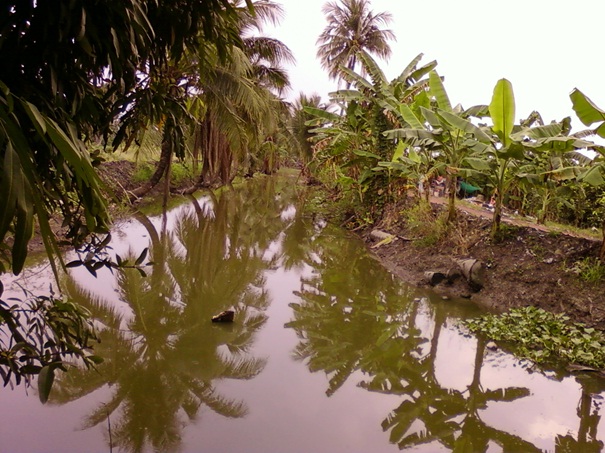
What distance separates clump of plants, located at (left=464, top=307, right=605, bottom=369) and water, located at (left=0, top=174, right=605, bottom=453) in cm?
25

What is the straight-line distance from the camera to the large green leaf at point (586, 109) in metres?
5.11

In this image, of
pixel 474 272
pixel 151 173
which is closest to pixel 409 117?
pixel 474 272

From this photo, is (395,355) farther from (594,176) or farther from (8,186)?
(8,186)

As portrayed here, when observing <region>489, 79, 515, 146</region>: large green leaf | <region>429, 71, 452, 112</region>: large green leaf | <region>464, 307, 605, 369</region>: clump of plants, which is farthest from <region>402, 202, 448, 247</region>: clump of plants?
<region>464, 307, 605, 369</region>: clump of plants

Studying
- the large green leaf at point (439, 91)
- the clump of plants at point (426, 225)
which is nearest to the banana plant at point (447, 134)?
the large green leaf at point (439, 91)

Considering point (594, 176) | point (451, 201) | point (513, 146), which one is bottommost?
point (594, 176)

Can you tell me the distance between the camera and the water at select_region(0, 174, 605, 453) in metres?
3.27

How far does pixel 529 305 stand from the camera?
6.14 m

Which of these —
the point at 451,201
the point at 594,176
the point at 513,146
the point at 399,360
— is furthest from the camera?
the point at 451,201

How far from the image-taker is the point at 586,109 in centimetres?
519

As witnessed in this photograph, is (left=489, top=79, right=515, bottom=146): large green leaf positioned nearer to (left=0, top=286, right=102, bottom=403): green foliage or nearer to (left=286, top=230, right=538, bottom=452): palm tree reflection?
(left=286, top=230, right=538, bottom=452): palm tree reflection

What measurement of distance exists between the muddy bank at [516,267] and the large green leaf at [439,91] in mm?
2170

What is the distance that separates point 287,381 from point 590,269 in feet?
14.2

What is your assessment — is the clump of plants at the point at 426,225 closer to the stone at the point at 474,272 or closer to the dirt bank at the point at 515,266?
the dirt bank at the point at 515,266
